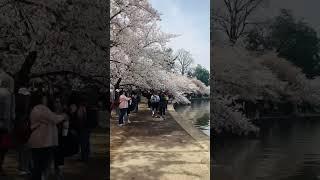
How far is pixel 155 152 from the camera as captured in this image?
5336 millimetres

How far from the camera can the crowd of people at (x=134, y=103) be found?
216 inches

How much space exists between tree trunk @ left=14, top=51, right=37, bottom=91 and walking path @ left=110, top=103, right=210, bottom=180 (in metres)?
1.22

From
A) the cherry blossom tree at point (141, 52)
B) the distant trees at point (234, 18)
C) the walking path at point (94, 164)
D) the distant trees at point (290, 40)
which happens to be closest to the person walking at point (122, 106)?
the cherry blossom tree at point (141, 52)

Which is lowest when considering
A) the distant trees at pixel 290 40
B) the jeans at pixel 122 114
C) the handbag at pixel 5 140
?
the handbag at pixel 5 140

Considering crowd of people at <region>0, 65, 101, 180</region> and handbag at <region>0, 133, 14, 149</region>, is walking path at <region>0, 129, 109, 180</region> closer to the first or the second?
crowd of people at <region>0, 65, 101, 180</region>

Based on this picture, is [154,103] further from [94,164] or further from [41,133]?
[41,133]

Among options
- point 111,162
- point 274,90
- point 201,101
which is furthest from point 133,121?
point 274,90

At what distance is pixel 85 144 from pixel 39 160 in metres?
0.75

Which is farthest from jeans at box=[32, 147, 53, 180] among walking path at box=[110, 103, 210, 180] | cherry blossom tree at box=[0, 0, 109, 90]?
cherry blossom tree at box=[0, 0, 109, 90]

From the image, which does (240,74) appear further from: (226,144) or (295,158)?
(295,158)

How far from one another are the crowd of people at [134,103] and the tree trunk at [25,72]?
3.82ft

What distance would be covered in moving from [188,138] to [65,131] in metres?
1.58

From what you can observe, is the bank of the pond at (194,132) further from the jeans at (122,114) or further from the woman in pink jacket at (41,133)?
the woman in pink jacket at (41,133)

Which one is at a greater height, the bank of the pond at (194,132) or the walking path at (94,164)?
the bank of the pond at (194,132)
